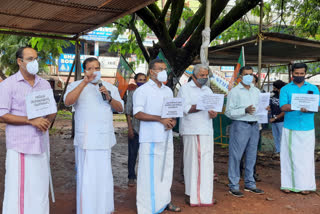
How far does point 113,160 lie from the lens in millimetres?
7848

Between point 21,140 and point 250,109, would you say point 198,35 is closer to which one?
point 250,109

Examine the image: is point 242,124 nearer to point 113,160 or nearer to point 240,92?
point 240,92

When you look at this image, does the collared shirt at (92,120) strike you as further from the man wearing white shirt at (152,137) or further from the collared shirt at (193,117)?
the collared shirt at (193,117)

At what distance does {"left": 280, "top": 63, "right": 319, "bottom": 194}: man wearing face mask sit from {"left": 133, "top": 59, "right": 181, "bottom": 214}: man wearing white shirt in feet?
7.42

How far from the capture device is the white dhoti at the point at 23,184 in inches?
130

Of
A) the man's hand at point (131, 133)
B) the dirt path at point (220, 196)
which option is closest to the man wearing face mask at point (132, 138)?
the man's hand at point (131, 133)

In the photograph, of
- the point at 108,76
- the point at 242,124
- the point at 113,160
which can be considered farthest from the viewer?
the point at 108,76

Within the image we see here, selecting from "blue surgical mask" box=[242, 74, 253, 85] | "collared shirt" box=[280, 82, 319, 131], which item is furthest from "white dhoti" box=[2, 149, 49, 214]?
"collared shirt" box=[280, 82, 319, 131]

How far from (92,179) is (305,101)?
333 centimetres

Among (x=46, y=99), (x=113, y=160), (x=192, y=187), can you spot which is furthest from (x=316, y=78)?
(x=46, y=99)

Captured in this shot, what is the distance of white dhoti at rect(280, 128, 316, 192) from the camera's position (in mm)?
5426

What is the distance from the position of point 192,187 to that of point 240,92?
1625mm

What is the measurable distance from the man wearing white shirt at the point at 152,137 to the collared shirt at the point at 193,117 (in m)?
0.45

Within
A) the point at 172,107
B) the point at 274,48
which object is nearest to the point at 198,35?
the point at 274,48
